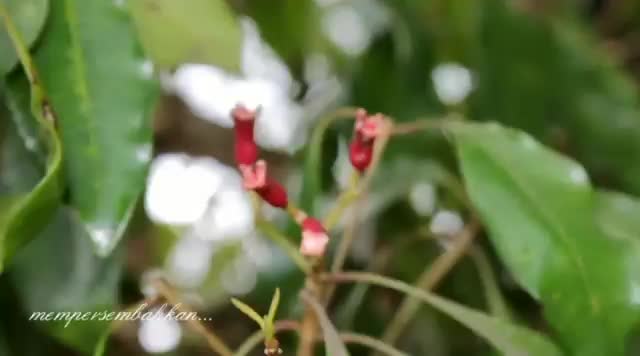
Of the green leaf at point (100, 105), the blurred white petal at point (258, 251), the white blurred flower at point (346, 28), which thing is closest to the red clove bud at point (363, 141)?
the green leaf at point (100, 105)

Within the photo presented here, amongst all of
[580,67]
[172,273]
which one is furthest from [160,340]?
[580,67]

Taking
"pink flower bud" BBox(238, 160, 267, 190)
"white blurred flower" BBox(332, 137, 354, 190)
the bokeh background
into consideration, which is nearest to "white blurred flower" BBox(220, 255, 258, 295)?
the bokeh background

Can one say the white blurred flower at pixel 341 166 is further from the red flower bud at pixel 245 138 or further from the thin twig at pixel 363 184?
the red flower bud at pixel 245 138

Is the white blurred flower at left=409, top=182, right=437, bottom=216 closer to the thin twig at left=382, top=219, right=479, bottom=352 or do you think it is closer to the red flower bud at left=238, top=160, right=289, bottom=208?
the thin twig at left=382, top=219, right=479, bottom=352

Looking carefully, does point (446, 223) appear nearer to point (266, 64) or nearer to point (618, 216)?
point (618, 216)

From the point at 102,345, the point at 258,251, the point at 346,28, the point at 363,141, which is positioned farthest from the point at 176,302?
the point at 346,28
